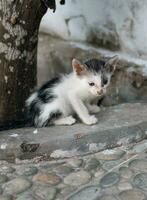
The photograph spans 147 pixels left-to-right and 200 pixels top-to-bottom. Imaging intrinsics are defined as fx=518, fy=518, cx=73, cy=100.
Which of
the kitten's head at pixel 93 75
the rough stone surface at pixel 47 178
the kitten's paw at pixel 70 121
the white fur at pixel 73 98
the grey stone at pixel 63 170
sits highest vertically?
the kitten's head at pixel 93 75

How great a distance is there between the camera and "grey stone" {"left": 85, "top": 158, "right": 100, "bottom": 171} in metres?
3.52

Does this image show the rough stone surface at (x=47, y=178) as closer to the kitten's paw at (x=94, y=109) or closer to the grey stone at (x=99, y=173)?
the grey stone at (x=99, y=173)

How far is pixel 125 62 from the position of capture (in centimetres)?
479

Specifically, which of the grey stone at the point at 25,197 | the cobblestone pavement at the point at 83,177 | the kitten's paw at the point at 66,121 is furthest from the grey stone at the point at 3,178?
the kitten's paw at the point at 66,121

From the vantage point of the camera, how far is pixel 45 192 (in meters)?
3.26

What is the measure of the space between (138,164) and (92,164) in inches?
12.4

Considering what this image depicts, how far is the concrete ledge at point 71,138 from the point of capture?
369 centimetres

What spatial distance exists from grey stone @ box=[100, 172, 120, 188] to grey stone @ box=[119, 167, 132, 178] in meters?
0.04

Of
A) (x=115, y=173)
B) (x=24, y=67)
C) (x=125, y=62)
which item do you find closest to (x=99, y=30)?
(x=125, y=62)

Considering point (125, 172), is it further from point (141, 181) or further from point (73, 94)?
point (73, 94)

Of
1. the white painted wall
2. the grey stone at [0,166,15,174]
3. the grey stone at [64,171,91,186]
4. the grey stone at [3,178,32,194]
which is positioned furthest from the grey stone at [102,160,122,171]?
the white painted wall

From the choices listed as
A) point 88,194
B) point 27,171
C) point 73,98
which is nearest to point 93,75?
point 73,98

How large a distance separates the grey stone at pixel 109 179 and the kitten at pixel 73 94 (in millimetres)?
583

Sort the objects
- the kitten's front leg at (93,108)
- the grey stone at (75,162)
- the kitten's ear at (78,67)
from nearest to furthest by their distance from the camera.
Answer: the grey stone at (75,162) < the kitten's ear at (78,67) < the kitten's front leg at (93,108)
